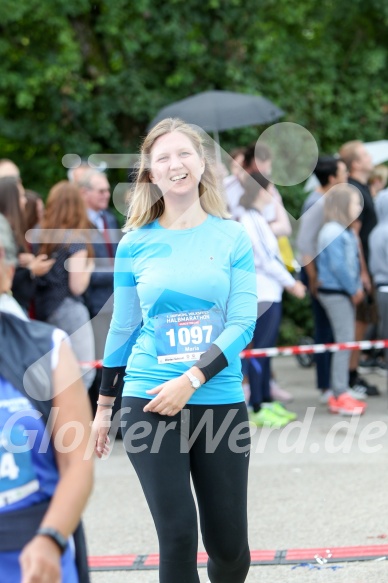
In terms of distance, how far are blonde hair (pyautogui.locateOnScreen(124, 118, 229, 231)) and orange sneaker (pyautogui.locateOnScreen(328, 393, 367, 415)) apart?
197 inches

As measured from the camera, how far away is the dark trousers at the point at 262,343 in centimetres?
866

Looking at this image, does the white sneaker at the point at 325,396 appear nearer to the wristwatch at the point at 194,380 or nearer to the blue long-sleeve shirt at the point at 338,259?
the blue long-sleeve shirt at the point at 338,259

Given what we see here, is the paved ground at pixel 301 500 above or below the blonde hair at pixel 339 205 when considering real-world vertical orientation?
below

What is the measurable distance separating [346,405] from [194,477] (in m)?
5.14

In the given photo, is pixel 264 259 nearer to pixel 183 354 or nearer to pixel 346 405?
pixel 346 405

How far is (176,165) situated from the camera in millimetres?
3959

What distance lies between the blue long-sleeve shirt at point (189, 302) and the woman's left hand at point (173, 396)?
0.12 meters

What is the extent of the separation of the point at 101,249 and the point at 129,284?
4.30 m

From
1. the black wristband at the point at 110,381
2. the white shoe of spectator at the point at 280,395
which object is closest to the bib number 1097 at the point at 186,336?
the black wristband at the point at 110,381

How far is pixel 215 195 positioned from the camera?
409cm

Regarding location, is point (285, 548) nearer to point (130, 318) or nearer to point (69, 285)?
point (130, 318)

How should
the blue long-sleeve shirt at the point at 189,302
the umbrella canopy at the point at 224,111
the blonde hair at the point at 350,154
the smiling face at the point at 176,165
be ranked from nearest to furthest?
the blue long-sleeve shirt at the point at 189,302 < the smiling face at the point at 176,165 < the blonde hair at the point at 350,154 < the umbrella canopy at the point at 224,111

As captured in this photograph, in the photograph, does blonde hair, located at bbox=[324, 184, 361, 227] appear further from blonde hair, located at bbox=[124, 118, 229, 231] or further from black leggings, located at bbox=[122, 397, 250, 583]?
black leggings, located at bbox=[122, 397, 250, 583]

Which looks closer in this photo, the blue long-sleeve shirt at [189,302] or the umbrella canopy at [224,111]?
the blue long-sleeve shirt at [189,302]
